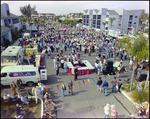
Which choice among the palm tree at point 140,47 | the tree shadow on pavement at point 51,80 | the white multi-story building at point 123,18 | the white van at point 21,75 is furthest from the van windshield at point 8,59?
the white multi-story building at point 123,18

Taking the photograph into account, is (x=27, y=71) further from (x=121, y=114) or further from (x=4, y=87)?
(x=121, y=114)

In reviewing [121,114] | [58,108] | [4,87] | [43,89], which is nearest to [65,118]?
[58,108]

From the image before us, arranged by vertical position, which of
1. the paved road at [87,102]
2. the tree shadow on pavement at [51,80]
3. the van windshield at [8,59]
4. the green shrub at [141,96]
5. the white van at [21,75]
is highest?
the van windshield at [8,59]

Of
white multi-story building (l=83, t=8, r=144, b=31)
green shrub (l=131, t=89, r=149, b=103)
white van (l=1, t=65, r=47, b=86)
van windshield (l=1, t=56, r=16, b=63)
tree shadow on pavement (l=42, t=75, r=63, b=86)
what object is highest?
white multi-story building (l=83, t=8, r=144, b=31)

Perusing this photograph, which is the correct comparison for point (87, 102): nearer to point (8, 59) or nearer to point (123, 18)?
point (8, 59)

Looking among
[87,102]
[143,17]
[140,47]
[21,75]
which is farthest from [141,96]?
[143,17]

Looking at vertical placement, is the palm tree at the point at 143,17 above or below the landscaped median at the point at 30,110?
above

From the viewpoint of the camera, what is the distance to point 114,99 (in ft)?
28.2

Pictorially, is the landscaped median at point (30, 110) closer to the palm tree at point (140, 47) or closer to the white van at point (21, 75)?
the white van at point (21, 75)

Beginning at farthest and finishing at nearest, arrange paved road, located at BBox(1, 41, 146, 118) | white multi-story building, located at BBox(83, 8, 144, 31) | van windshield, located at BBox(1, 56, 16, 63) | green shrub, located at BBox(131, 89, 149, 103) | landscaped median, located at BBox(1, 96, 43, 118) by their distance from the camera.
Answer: white multi-story building, located at BBox(83, 8, 144, 31)
van windshield, located at BBox(1, 56, 16, 63)
green shrub, located at BBox(131, 89, 149, 103)
paved road, located at BBox(1, 41, 146, 118)
landscaped median, located at BBox(1, 96, 43, 118)

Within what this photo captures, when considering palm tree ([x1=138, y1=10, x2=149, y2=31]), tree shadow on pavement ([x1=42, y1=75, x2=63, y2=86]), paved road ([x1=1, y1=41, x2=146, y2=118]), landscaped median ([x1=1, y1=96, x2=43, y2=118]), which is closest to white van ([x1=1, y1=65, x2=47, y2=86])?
paved road ([x1=1, y1=41, x2=146, y2=118])

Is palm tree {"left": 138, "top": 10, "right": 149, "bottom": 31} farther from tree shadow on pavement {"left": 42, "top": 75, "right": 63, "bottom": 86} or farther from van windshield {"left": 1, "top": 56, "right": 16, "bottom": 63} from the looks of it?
van windshield {"left": 1, "top": 56, "right": 16, "bottom": 63}

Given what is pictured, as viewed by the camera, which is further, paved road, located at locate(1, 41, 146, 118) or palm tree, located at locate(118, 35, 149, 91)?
palm tree, located at locate(118, 35, 149, 91)

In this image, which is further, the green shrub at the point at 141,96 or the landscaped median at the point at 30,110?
the green shrub at the point at 141,96
